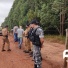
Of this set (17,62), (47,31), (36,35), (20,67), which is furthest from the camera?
(47,31)

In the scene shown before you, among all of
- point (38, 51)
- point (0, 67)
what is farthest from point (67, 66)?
point (0, 67)

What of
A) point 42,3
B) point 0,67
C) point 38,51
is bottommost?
point 0,67

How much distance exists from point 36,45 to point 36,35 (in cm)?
39

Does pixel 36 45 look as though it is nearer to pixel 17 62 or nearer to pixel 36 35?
pixel 36 35

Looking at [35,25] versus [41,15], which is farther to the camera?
[41,15]

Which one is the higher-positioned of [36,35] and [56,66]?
[36,35]

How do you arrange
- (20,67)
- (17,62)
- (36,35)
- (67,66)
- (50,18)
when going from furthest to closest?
1. (50,18)
2. (17,62)
3. (20,67)
4. (67,66)
5. (36,35)

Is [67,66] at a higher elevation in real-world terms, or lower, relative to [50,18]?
lower

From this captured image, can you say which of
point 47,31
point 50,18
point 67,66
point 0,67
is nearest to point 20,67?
point 0,67

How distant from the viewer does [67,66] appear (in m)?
12.4

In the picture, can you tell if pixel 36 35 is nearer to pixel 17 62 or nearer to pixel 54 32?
pixel 17 62

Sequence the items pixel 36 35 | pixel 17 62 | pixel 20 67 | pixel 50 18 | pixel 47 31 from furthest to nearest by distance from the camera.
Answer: pixel 47 31
pixel 50 18
pixel 17 62
pixel 20 67
pixel 36 35

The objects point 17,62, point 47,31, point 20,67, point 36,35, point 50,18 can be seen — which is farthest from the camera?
point 47,31

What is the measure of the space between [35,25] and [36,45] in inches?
29.5
